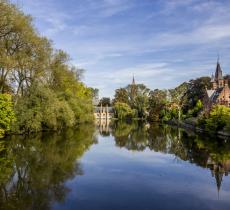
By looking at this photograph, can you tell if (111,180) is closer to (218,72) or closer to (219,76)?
(219,76)

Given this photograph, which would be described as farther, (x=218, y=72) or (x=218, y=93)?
(x=218, y=72)

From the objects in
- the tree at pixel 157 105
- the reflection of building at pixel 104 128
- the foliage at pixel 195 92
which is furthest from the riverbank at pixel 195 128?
the reflection of building at pixel 104 128

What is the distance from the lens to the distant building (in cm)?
6166

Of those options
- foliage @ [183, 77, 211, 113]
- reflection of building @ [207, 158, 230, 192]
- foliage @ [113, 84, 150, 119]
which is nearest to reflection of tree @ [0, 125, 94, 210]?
reflection of building @ [207, 158, 230, 192]

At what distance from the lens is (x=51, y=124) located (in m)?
38.3

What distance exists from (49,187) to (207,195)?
6452 mm

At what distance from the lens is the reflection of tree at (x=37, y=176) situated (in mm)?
11414

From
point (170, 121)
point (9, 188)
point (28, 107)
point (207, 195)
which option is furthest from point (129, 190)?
point (170, 121)

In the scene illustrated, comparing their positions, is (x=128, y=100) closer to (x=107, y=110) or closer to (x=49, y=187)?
(x=107, y=110)

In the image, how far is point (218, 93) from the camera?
216 feet

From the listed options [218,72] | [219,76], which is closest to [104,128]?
[219,76]

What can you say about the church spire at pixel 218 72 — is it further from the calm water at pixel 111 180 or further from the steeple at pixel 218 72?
the calm water at pixel 111 180

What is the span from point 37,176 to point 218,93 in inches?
2228

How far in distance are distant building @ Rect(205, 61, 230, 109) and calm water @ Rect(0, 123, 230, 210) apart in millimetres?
38635
